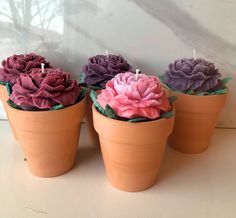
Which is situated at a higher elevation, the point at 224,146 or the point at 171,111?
the point at 171,111

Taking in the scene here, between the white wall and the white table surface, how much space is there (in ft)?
0.64

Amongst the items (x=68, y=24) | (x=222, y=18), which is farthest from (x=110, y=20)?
(x=222, y=18)

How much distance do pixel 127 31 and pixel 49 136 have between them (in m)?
0.27

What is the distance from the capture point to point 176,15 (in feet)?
1.97

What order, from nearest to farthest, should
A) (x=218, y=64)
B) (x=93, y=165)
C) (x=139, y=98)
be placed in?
(x=139, y=98), (x=93, y=165), (x=218, y=64)

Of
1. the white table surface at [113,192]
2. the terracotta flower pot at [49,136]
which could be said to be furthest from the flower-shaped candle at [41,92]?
the white table surface at [113,192]

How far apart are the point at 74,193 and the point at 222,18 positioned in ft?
1.34

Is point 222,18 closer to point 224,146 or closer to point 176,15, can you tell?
point 176,15

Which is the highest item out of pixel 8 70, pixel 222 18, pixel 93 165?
pixel 222 18

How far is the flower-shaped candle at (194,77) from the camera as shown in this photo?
0.52 m

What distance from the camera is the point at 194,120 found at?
54cm

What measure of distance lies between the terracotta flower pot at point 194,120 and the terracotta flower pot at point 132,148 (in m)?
0.10

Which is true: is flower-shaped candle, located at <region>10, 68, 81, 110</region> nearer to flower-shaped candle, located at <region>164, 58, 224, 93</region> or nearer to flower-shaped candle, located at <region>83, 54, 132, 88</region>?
flower-shaped candle, located at <region>83, 54, 132, 88</region>

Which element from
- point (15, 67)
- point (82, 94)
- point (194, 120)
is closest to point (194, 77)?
point (194, 120)
